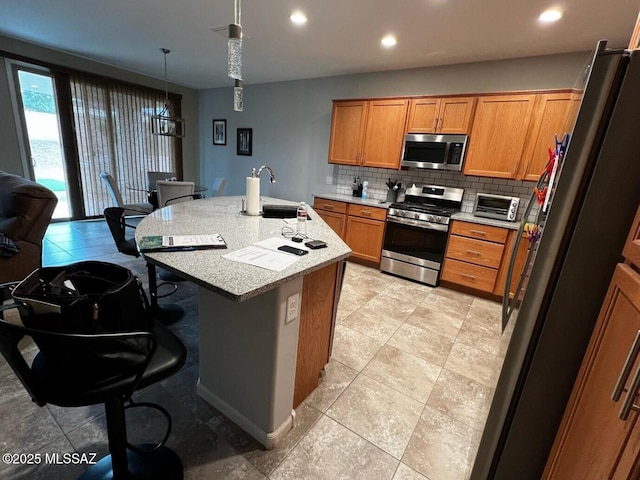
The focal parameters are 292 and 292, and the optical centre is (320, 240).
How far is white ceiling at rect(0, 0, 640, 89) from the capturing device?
2361mm

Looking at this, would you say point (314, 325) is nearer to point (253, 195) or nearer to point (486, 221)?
point (253, 195)

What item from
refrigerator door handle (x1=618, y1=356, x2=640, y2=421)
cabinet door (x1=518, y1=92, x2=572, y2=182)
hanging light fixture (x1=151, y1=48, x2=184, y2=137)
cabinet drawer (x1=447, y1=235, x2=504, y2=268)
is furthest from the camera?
hanging light fixture (x1=151, y1=48, x2=184, y2=137)

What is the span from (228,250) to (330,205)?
9.21 ft

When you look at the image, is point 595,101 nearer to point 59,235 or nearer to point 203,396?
point 203,396

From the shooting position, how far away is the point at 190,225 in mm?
1808

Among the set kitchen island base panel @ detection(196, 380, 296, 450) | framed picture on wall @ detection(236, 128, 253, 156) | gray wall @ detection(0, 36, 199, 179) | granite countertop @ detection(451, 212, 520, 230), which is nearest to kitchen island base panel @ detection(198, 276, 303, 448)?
kitchen island base panel @ detection(196, 380, 296, 450)

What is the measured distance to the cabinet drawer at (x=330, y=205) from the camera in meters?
3.99

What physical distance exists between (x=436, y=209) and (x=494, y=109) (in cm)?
118

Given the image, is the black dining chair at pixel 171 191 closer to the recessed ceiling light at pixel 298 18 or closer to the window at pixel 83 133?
the recessed ceiling light at pixel 298 18

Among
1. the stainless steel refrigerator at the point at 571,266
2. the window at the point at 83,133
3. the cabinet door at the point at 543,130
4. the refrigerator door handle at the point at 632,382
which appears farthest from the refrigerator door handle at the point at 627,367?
the window at the point at 83,133

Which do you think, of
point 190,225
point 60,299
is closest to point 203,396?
point 190,225

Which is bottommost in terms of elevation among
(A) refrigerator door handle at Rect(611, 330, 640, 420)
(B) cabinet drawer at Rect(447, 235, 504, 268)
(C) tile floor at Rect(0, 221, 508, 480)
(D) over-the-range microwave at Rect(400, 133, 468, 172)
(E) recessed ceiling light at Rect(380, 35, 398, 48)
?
(C) tile floor at Rect(0, 221, 508, 480)

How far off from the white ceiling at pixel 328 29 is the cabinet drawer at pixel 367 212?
5.87ft

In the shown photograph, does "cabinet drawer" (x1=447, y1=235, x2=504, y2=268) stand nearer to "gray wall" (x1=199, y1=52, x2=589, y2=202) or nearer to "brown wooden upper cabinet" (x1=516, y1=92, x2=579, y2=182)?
"brown wooden upper cabinet" (x1=516, y1=92, x2=579, y2=182)
